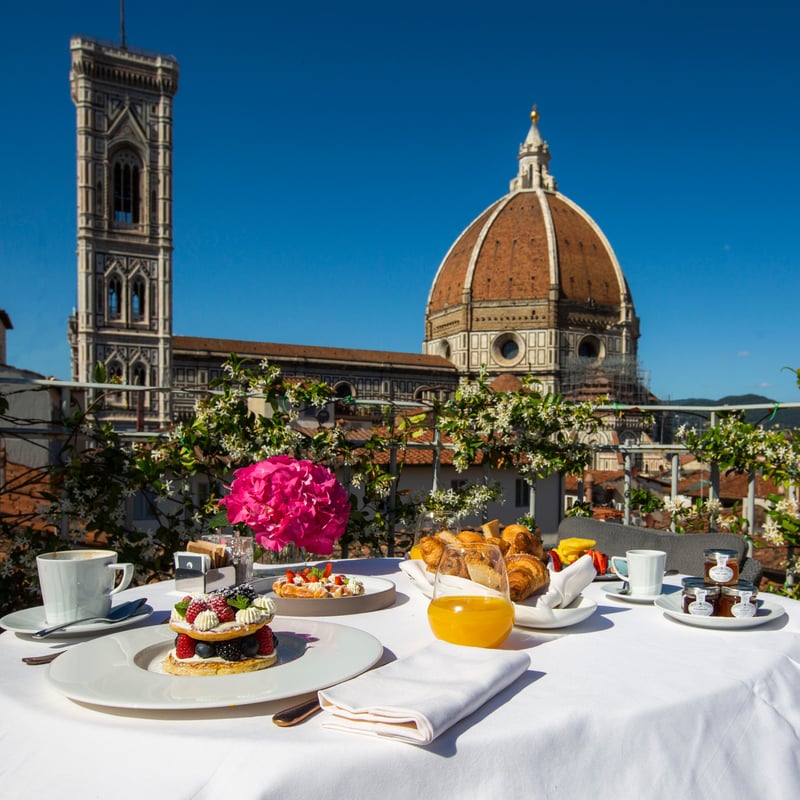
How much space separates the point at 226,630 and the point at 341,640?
19 centimetres

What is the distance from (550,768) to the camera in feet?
2.78

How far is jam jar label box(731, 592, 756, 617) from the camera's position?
132 centimetres

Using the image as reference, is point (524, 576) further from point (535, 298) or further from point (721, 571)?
point (535, 298)

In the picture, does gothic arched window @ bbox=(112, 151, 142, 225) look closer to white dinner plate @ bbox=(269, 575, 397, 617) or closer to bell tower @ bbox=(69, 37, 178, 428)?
bell tower @ bbox=(69, 37, 178, 428)

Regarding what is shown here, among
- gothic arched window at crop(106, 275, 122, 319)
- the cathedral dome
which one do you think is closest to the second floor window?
gothic arched window at crop(106, 275, 122, 319)

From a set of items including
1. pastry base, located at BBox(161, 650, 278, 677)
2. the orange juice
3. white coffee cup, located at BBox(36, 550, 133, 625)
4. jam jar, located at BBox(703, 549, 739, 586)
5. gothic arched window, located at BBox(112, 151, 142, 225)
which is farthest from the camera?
gothic arched window, located at BBox(112, 151, 142, 225)

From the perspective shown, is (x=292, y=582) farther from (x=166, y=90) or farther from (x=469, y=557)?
(x=166, y=90)

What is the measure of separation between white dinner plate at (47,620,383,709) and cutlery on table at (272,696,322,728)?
0.02 m

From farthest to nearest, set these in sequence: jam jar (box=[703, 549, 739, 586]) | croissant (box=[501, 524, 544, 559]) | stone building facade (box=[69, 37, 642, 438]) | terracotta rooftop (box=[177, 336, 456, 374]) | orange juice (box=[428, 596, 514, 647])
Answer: terracotta rooftop (box=[177, 336, 456, 374]) → stone building facade (box=[69, 37, 642, 438]) → croissant (box=[501, 524, 544, 559]) → jam jar (box=[703, 549, 739, 586]) → orange juice (box=[428, 596, 514, 647])

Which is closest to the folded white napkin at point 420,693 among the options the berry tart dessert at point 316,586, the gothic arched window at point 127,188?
the berry tart dessert at point 316,586

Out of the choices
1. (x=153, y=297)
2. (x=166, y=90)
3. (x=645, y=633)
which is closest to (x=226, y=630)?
(x=645, y=633)

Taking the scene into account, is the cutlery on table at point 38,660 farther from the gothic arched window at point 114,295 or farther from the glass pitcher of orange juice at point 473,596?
the gothic arched window at point 114,295

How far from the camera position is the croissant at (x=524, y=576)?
4.35 ft

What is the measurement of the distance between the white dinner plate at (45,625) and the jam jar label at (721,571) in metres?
1.03
